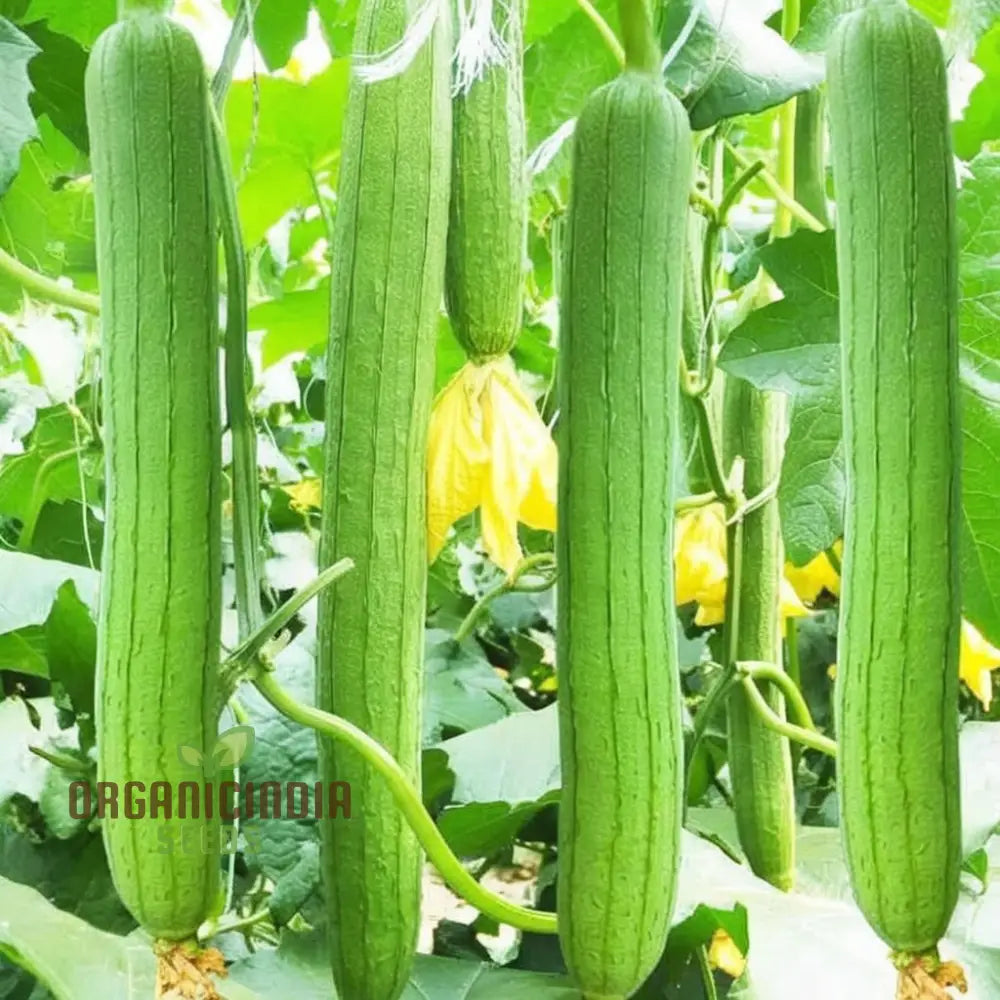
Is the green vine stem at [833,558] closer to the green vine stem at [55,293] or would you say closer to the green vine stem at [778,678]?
the green vine stem at [778,678]

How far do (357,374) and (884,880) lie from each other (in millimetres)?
405

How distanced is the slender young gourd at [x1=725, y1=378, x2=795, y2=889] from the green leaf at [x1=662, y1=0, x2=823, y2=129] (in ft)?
1.14

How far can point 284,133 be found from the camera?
1.46 meters

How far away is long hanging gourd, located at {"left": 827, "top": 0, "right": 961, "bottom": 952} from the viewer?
2.28 ft

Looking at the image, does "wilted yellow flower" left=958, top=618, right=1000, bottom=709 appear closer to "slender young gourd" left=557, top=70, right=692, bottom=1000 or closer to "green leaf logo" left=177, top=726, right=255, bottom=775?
"slender young gourd" left=557, top=70, right=692, bottom=1000

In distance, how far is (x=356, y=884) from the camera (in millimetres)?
786

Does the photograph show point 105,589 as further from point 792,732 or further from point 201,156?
point 792,732

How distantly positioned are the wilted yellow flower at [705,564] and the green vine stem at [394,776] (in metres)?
0.45

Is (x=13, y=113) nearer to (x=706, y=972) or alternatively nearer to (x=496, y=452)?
(x=496, y=452)

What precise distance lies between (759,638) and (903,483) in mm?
502

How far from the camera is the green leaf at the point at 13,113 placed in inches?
33.5

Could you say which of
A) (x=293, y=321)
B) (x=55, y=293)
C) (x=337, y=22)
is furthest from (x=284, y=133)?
(x=55, y=293)

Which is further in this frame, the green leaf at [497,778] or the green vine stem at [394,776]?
the green leaf at [497,778]

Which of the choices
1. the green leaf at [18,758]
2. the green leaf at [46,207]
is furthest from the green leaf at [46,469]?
the green leaf at [18,758]
